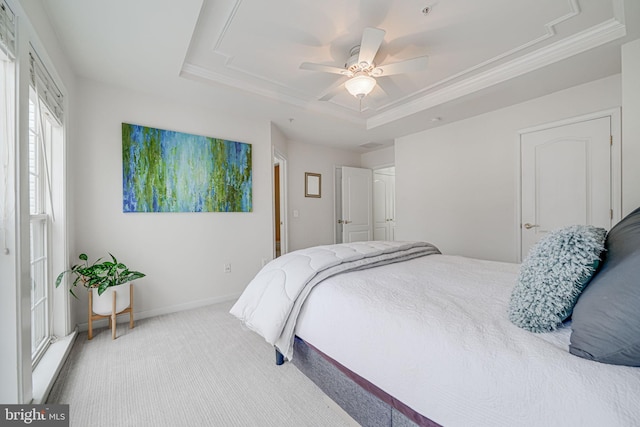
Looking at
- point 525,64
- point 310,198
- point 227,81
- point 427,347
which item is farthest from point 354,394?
point 310,198

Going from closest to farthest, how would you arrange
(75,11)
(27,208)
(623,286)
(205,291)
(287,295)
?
(623,286) → (27,208) → (287,295) → (75,11) → (205,291)

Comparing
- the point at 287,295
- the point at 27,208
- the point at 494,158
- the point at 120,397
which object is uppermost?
the point at 494,158

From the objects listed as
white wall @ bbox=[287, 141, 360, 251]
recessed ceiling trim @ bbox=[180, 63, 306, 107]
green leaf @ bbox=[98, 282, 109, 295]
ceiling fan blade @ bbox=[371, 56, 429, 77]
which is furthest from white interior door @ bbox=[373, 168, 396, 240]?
green leaf @ bbox=[98, 282, 109, 295]

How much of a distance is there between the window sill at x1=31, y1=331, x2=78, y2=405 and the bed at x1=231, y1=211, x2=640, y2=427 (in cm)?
108

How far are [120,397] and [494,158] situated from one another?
4.11m

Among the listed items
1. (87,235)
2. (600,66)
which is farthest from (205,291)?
(600,66)

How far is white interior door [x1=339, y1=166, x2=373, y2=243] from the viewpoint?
195 inches

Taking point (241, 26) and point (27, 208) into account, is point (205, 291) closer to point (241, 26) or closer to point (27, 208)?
point (27, 208)

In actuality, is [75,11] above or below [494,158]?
above

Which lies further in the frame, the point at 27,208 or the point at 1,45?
the point at 27,208

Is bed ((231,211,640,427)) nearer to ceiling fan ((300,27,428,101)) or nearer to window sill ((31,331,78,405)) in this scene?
window sill ((31,331,78,405))

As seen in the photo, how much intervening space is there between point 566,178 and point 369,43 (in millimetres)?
2558

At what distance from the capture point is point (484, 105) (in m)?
3.06

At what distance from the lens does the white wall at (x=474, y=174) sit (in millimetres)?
2773
